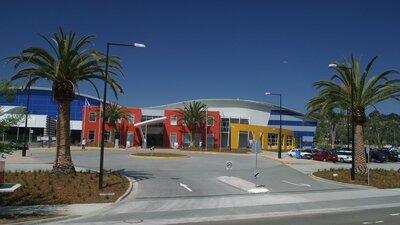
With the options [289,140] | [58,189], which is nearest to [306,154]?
[289,140]

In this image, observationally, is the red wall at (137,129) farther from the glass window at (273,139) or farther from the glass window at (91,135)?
the glass window at (273,139)

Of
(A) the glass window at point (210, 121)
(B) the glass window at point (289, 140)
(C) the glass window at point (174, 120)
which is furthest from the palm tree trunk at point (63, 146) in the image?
(B) the glass window at point (289, 140)

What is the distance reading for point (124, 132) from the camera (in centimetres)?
7388

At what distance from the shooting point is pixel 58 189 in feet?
59.7

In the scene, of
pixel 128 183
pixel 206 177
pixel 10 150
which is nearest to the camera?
pixel 10 150

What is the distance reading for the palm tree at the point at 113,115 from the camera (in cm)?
6831

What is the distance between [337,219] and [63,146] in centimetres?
1427

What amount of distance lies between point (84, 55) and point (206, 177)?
36.5 feet

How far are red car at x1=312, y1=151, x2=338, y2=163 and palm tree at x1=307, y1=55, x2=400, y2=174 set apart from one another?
63.9 feet

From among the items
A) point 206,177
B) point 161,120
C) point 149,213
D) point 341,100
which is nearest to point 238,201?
point 149,213

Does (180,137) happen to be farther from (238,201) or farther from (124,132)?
(238,201)

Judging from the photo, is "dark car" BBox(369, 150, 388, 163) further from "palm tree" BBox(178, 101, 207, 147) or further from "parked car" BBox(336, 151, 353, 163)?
"palm tree" BBox(178, 101, 207, 147)

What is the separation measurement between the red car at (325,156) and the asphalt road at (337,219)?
32762 mm

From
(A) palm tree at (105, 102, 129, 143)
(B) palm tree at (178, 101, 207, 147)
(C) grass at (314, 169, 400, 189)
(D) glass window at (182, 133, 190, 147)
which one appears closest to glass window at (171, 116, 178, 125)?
(B) palm tree at (178, 101, 207, 147)
